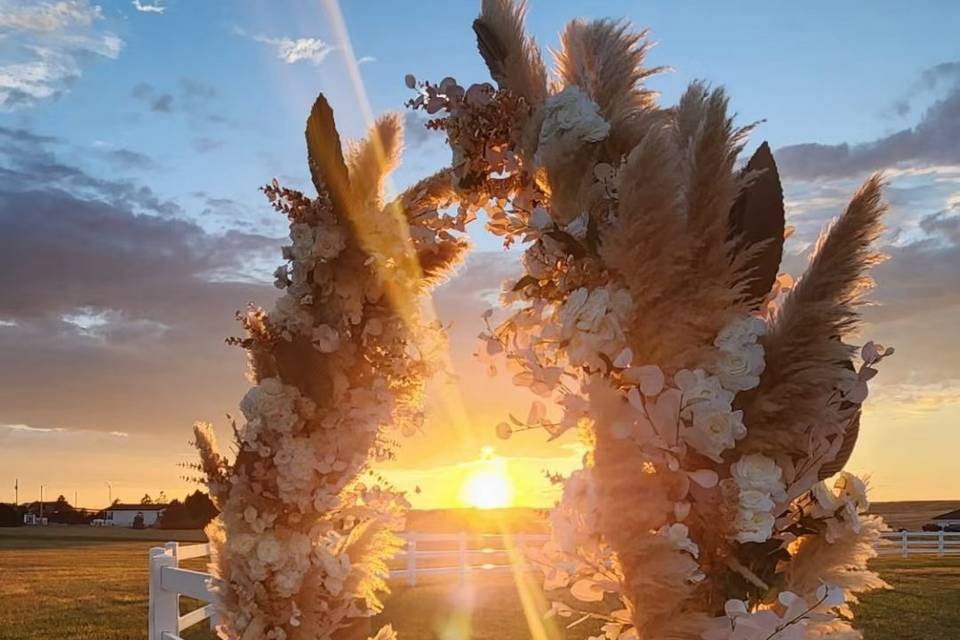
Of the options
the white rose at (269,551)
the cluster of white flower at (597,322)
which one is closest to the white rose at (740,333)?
the cluster of white flower at (597,322)

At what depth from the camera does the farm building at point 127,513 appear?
7651cm

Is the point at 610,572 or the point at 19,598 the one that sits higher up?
the point at 610,572

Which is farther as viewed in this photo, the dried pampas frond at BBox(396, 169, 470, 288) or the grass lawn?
the grass lawn

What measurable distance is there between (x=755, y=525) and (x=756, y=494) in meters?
0.07

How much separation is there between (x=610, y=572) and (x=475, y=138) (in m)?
1.39

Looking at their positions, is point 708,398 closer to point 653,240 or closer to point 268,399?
point 653,240

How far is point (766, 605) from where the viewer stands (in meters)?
2.16

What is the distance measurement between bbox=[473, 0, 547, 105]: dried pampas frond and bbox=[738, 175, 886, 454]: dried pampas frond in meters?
1.00

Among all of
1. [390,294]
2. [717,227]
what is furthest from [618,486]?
[390,294]

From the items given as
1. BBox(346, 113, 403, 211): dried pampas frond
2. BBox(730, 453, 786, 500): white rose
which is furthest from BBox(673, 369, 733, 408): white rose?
BBox(346, 113, 403, 211): dried pampas frond

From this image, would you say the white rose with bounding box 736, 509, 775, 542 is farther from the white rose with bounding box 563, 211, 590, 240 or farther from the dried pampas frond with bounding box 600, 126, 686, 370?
the white rose with bounding box 563, 211, 590, 240

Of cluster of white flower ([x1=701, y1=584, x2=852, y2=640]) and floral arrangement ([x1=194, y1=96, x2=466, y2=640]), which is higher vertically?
floral arrangement ([x1=194, y1=96, x2=466, y2=640])

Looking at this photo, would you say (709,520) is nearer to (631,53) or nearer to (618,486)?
(618,486)

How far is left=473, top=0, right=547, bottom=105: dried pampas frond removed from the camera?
2705 mm
